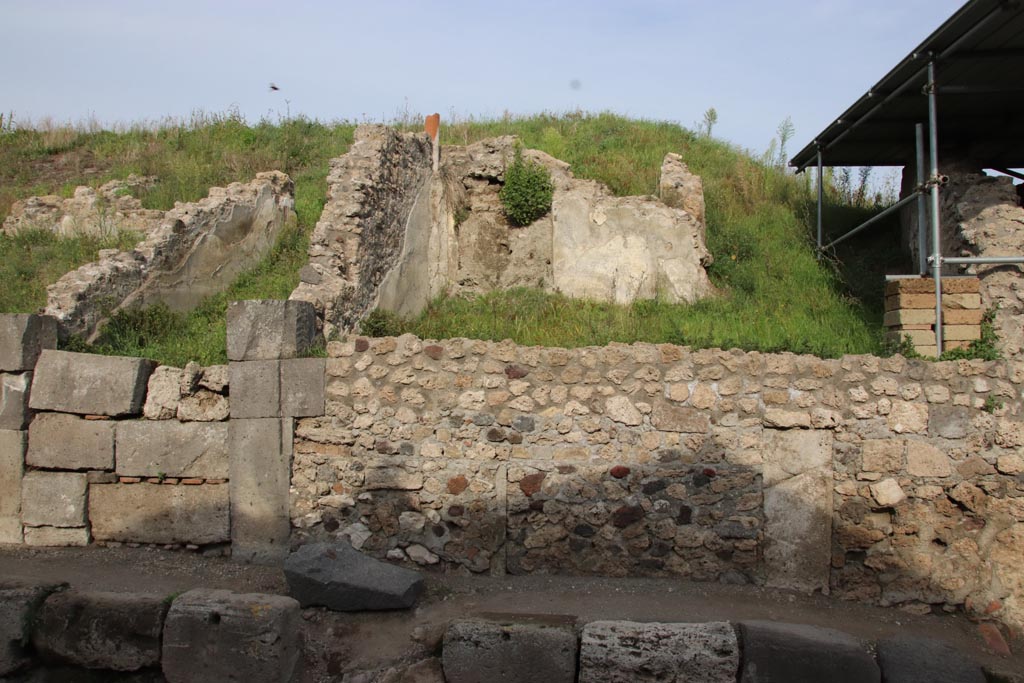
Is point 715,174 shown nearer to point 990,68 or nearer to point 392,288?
point 990,68

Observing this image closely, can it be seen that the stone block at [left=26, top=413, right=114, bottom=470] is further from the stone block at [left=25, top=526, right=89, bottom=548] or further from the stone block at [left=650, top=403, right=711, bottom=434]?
the stone block at [left=650, top=403, right=711, bottom=434]

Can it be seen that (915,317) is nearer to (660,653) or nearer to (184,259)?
(660,653)

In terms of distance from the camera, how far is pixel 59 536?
22.8 feet

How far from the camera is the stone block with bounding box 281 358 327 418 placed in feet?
21.8

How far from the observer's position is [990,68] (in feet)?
Result: 23.2

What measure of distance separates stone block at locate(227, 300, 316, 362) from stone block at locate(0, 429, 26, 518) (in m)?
2.12

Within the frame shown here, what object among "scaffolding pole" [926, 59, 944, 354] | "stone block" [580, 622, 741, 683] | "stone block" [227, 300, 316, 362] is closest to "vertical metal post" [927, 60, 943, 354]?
"scaffolding pole" [926, 59, 944, 354]

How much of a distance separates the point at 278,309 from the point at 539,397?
2.37 m

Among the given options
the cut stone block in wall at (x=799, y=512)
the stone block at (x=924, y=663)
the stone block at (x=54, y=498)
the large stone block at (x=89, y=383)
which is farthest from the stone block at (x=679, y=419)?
the stone block at (x=54, y=498)

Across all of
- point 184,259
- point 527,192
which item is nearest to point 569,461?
point 527,192

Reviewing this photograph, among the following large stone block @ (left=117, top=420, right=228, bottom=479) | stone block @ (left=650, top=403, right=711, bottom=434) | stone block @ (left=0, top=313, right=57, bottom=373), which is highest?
stone block @ (left=0, top=313, right=57, bottom=373)

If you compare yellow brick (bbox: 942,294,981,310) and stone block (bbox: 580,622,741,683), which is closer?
stone block (bbox: 580,622,741,683)

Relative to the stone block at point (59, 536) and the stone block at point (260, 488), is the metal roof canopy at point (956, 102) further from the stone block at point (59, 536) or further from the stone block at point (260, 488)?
the stone block at point (59, 536)

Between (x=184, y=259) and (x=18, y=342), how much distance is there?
215 cm
